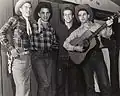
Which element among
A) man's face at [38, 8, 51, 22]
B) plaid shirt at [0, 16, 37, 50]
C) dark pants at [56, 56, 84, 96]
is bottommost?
dark pants at [56, 56, 84, 96]

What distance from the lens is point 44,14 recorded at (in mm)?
823

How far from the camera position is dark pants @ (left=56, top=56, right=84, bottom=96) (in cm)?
84

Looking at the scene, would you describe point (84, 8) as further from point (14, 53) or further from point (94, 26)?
point (14, 53)

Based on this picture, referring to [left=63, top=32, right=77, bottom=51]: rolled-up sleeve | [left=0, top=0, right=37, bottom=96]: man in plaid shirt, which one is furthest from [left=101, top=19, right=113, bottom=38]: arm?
[left=0, top=0, right=37, bottom=96]: man in plaid shirt

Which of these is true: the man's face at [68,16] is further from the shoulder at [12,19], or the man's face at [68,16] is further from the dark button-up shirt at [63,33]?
the shoulder at [12,19]

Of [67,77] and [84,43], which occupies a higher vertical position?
[84,43]

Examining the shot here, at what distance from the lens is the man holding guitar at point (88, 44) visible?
2.72ft

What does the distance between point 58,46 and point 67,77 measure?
4.4 inches

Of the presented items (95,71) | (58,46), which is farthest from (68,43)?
(95,71)

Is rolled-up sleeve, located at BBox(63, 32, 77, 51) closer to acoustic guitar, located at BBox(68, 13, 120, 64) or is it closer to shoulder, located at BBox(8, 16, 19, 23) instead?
acoustic guitar, located at BBox(68, 13, 120, 64)

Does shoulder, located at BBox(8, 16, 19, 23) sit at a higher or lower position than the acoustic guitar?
higher

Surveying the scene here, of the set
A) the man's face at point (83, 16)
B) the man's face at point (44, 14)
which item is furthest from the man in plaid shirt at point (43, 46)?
the man's face at point (83, 16)

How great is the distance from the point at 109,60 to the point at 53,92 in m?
0.22

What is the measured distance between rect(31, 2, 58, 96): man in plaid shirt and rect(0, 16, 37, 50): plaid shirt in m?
0.02
